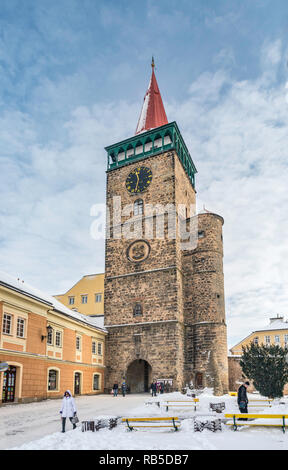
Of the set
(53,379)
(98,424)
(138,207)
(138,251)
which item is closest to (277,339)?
(138,251)

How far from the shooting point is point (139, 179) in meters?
38.2

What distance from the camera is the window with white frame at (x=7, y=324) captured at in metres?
20.8

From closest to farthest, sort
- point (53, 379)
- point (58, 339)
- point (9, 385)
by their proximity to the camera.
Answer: point (9, 385) < point (53, 379) < point (58, 339)

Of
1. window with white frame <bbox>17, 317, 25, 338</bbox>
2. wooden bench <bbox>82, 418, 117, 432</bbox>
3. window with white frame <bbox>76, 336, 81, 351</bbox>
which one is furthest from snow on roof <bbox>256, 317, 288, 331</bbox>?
wooden bench <bbox>82, 418, 117, 432</bbox>

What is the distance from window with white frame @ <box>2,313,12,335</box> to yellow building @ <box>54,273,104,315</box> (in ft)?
84.5

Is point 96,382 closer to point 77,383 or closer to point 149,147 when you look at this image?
point 77,383

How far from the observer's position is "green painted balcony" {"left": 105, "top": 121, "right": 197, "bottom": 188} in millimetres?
38312

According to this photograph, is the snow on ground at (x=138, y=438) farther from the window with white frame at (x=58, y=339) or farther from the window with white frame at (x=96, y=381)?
the window with white frame at (x=96, y=381)

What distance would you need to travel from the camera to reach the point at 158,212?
35.9 meters

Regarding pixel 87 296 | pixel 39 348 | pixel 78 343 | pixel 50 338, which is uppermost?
pixel 87 296

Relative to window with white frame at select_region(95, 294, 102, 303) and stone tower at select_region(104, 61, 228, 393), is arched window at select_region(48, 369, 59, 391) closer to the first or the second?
stone tower at select_region(104, 61, 228, 393)

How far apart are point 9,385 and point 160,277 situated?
53.1 ft

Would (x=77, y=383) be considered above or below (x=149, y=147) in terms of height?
below

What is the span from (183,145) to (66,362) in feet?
80.3
